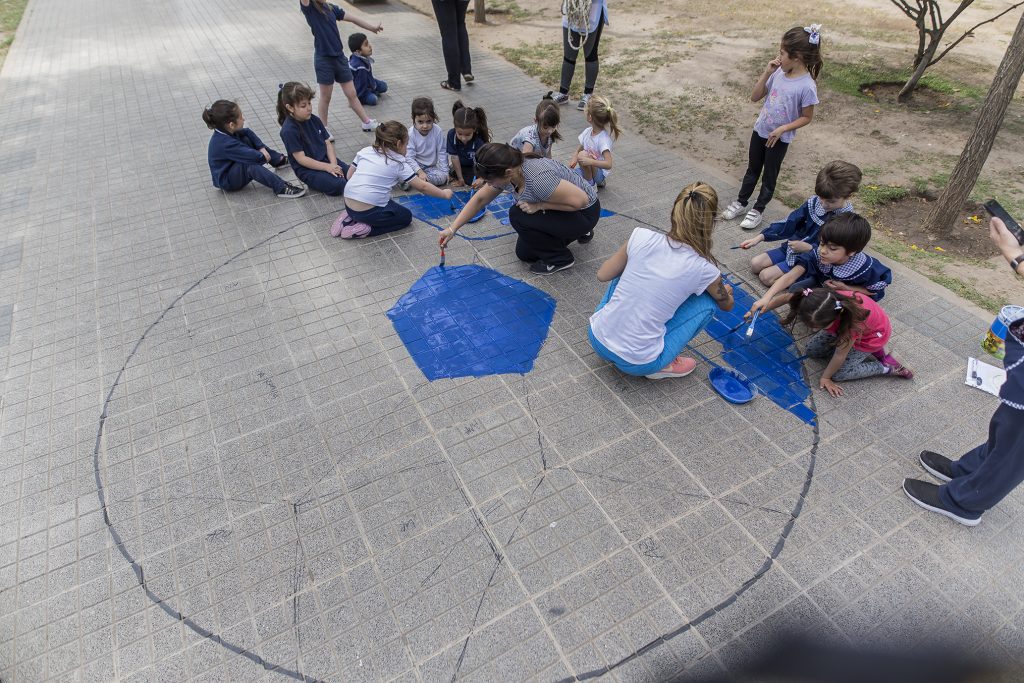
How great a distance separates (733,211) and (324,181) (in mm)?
3529

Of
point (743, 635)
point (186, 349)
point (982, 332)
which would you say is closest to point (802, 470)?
point (743, 635)

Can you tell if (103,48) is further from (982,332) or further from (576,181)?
(982,332)

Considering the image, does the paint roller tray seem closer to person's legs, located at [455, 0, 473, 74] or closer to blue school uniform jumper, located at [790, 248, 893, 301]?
blue school uniform jumper, located at [790, 248, 893, 301]

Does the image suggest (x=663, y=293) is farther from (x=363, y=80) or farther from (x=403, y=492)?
(x=363, y=80)

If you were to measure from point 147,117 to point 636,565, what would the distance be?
24.1 feet

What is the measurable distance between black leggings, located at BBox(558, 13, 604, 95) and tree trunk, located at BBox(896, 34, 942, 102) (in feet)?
12.7

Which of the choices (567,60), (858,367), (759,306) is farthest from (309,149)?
(858,367)

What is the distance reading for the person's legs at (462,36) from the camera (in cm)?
695

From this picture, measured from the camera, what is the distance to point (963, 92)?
7137 mm

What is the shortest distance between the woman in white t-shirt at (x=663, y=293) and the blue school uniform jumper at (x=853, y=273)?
75 centimetres

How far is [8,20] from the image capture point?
10.3 meters

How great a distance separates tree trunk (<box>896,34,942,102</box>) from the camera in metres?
6.79

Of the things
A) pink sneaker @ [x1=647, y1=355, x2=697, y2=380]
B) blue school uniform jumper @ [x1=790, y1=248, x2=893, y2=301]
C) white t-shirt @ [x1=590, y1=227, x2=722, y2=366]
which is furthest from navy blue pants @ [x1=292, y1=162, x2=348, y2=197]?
blue school uniform jumper @ [x1=790, y1=248, x2=893, y2=301]

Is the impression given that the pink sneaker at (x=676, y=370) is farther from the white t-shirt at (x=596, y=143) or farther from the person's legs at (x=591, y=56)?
the person's legs at (x=591, y=56)
